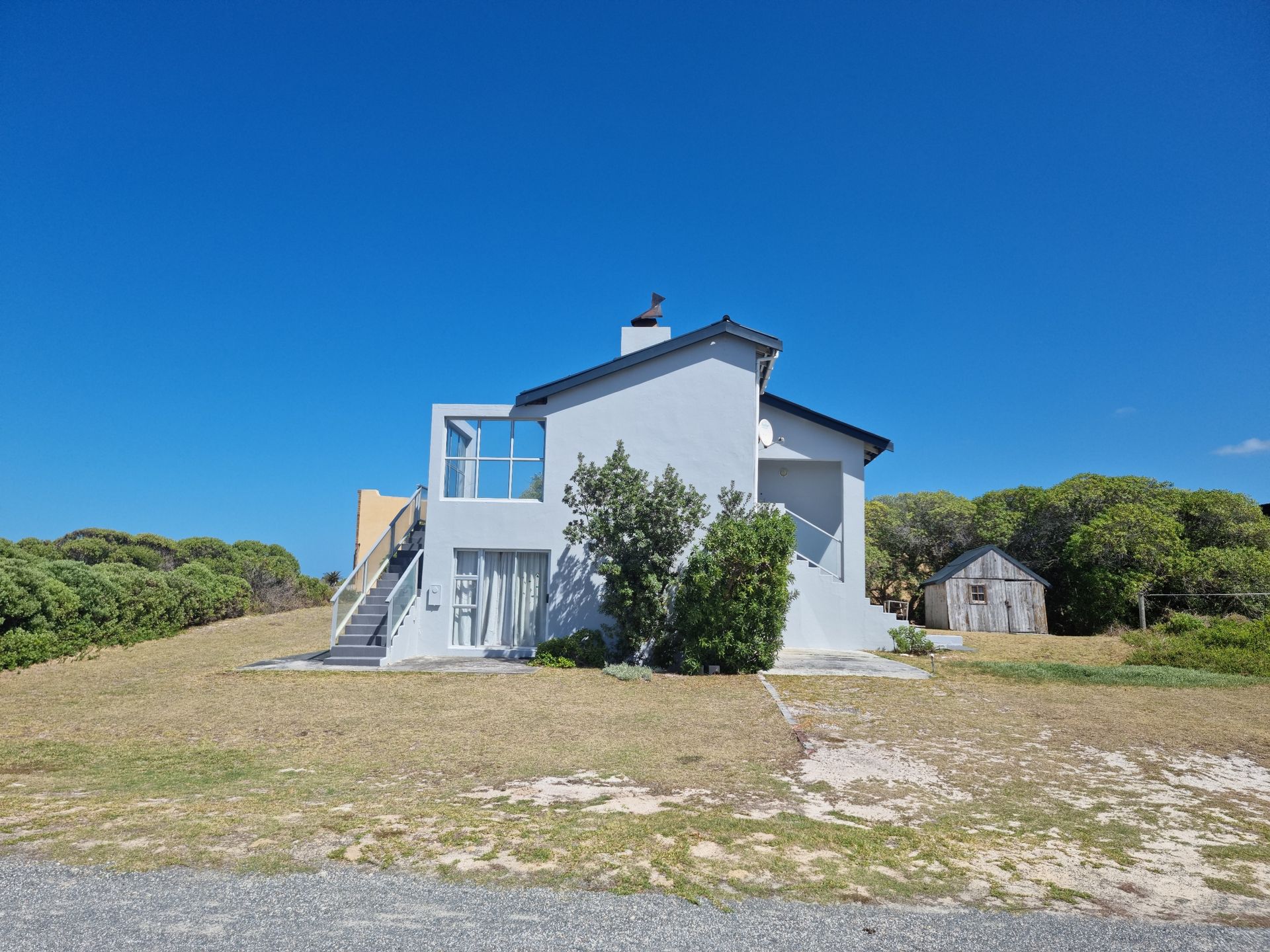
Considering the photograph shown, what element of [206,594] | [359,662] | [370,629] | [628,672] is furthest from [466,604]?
[206,594]

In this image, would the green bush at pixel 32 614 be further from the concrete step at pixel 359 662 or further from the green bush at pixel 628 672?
the green bush at pixel 628 672

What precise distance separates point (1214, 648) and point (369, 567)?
17.7 meters

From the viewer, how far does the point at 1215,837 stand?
17.7 feet

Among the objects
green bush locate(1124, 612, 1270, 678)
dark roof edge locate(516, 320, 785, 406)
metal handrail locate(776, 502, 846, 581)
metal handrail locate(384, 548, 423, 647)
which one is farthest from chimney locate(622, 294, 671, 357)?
green bush locate(1124, 612, 1270, 678)

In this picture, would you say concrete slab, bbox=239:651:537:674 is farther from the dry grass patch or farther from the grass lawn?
the dry grass patch

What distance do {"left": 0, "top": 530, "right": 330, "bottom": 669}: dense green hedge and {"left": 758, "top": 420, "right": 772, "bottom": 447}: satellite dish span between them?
1491cm

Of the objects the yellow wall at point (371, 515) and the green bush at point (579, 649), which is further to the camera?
the yellow wall at point (371, 515)

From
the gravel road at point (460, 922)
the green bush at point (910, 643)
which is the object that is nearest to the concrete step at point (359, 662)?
the gravel road at point (460, 922)

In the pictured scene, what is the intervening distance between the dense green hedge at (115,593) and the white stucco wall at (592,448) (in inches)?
274

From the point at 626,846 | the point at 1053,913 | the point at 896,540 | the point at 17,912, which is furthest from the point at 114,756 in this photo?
the point at 896,540

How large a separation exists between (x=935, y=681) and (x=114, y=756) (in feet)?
37.4

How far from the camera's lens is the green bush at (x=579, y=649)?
14555mm

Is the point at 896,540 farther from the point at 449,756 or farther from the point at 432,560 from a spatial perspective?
the point at 449,756

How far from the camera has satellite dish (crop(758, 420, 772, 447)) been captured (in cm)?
1784
